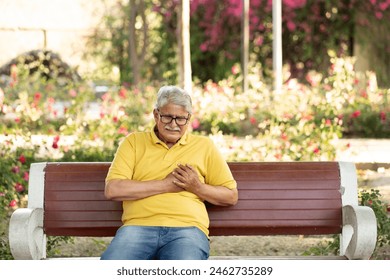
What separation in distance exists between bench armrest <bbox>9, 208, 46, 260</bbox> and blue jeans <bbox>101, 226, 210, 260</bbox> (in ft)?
1.22

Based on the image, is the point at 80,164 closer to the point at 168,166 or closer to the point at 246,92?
the point at 168,166

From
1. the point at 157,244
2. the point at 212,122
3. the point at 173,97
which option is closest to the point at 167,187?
the point at 157,244

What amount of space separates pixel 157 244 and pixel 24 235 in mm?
588

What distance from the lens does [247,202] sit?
4.78 meters

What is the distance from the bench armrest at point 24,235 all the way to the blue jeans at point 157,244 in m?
0.37

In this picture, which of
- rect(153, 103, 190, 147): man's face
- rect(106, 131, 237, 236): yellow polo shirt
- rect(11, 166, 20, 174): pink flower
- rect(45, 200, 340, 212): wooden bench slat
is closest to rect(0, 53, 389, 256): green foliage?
rect(11, 166, 20, 174): pink flower

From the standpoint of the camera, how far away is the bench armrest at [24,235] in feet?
14.6

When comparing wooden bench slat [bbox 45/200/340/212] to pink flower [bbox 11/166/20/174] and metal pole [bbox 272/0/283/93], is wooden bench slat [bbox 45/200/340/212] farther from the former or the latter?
metal pole [bbox 272/0/283/93]

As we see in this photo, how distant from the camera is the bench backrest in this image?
4766 millimetres

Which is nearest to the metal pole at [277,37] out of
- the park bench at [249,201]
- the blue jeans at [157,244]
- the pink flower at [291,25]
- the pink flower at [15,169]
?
the pink flower at [291,25]

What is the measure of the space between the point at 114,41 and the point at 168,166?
17015 millimetres

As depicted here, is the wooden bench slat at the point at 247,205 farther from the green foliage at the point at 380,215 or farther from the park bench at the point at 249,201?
the green foliage at the point at 380,215

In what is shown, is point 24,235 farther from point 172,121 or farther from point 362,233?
point 362,233
